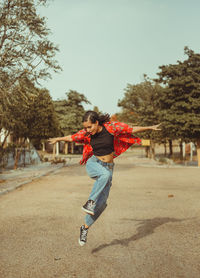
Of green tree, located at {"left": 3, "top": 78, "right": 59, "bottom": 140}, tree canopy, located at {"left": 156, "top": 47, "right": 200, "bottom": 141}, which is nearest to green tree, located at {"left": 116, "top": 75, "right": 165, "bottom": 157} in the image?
tree canopy, located at {"left": 156, "top": 47, "right": 200, "bottom": 141}

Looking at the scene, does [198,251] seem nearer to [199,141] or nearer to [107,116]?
[107,116]

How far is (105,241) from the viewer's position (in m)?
5.22

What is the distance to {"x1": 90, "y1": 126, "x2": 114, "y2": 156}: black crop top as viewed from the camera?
15.7 ft

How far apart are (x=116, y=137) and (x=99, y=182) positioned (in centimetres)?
86

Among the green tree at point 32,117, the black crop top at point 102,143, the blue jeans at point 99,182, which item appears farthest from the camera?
the green tree at point 32,117

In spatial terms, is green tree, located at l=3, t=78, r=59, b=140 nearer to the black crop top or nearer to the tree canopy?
the tree canopy

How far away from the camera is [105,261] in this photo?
167 inches

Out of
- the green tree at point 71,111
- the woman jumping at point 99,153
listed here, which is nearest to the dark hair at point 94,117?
the woman jumping at point 99,153

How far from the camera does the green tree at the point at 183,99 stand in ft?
77.3

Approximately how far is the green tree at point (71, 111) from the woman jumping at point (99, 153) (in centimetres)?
5554

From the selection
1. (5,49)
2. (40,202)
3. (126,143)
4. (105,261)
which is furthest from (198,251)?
(5,49)

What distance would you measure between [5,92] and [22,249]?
10695 millimetres

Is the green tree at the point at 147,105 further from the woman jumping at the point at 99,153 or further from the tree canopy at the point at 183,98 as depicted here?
the woman jumping at the point at 99,153

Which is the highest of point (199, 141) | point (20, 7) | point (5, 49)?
point (20, 7)
